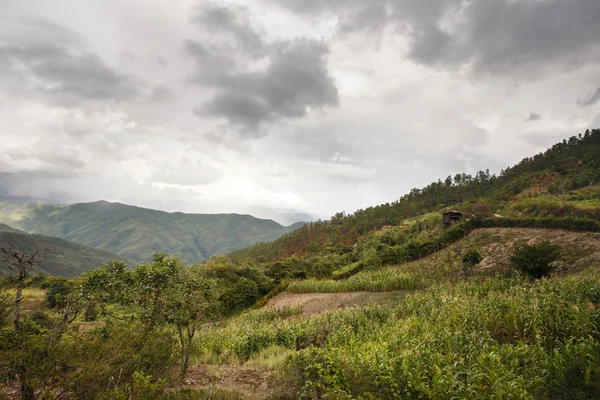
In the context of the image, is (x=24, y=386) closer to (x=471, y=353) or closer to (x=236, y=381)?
(x=236, y=381)

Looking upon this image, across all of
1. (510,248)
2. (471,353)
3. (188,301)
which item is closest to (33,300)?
(188,301)

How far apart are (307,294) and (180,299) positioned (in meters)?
19.0

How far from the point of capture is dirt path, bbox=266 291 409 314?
1889cm

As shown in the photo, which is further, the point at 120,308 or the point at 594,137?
the point at 594,137

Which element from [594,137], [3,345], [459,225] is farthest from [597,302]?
[594,137]

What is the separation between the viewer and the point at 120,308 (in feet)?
31.5

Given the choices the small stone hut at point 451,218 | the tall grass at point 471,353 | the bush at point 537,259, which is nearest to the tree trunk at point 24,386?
the tall grass at point 471,353

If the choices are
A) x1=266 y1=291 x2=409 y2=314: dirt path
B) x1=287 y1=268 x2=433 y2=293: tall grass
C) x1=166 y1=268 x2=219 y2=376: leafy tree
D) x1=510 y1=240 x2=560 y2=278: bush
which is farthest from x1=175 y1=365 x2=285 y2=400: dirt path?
x1=510 y1=240 x2=560 y2=278: bush

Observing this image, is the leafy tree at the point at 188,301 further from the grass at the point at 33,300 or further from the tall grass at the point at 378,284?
the grass at the point at 33,300

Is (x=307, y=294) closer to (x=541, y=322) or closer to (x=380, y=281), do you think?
(x=380, y=281)

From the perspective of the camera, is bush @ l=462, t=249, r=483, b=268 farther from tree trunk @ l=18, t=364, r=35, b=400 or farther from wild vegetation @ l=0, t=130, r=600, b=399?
tree trunk @ l=18, t=364, r=35, b=400

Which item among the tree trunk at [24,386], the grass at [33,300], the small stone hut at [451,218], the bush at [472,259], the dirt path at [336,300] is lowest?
the grass at [33,300]

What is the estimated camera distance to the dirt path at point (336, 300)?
1889cm

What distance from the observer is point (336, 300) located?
71.0ft
